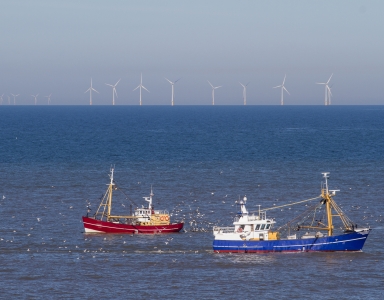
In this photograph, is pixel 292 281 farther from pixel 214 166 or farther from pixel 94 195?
pixel 214 166

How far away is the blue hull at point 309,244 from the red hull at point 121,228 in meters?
10.7

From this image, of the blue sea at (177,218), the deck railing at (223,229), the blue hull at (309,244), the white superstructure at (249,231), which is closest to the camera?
the blue sea at (177,218)

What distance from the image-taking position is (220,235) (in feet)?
255

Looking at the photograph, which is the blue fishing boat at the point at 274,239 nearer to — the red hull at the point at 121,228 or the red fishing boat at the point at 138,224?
the red hull at the point at 121,228

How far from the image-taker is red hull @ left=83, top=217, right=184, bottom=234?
86.9 metres

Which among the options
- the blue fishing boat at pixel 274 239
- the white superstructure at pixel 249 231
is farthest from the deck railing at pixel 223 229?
the white superstructure at pixel 249 231

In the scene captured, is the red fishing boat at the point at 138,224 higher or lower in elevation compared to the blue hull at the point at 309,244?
higher

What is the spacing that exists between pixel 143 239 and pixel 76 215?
1520cm

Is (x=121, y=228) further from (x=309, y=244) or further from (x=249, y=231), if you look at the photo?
(x=309, y=244)

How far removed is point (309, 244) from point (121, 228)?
Result: 21673mm

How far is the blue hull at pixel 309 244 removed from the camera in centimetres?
7631

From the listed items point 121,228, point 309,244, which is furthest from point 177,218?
point 309,244

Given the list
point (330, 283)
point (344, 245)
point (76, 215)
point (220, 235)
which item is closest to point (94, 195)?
point (76, 215)

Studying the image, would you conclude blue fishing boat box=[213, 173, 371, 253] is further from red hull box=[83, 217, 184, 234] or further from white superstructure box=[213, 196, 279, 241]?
red hull box=[83, 217, 184, 234]
